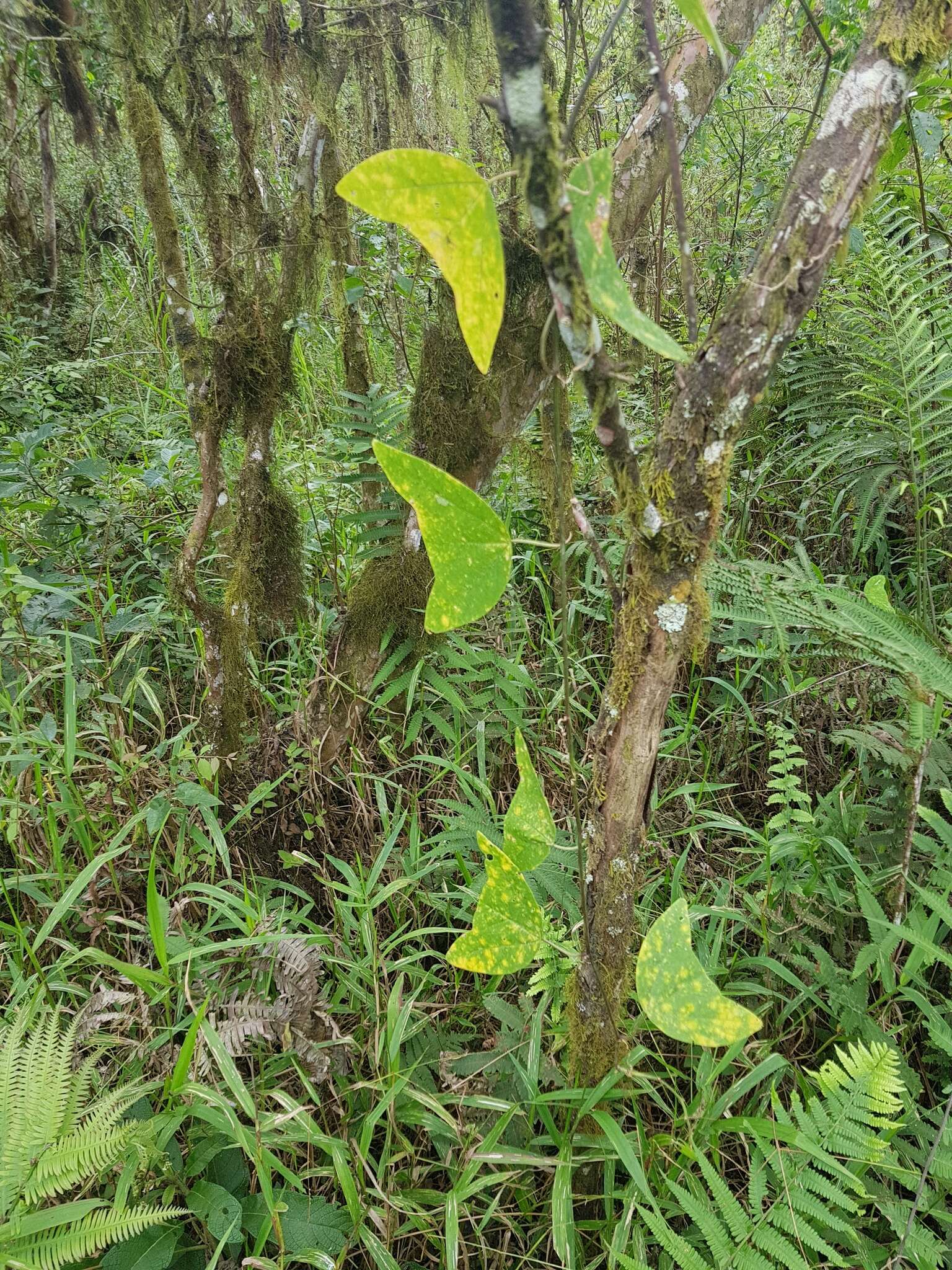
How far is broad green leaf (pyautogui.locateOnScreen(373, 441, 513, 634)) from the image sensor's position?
2.11 feet

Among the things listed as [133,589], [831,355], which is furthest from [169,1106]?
[831,355]

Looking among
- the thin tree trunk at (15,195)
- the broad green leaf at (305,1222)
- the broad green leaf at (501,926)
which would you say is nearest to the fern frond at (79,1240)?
the broad green leaf at (305,1222)

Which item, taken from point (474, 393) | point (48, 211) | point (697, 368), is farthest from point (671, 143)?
point (48, 211)

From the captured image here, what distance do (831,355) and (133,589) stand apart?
2.69 metres

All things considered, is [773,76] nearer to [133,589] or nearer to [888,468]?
[888,468]

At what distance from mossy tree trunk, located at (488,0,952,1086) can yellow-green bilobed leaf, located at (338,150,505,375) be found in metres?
0.07

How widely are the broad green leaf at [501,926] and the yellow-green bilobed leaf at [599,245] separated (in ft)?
1.84

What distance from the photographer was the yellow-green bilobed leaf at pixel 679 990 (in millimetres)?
731

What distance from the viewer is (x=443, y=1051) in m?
1.38

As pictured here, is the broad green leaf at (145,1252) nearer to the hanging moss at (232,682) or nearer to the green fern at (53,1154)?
the green fern at (53,1154)

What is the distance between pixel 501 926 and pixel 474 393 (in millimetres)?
1391

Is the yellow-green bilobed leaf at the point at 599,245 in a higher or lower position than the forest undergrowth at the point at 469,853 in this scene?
higher

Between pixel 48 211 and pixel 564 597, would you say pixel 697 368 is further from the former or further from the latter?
pixel 48 211

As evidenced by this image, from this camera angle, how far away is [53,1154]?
3.40ft
